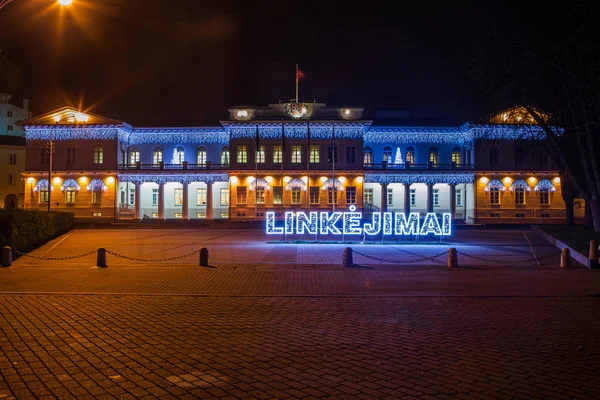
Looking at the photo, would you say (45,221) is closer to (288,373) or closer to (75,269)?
(75,269)

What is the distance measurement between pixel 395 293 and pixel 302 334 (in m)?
5.03

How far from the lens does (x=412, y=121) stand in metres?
57.4

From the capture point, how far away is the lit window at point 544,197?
5266 centimetres

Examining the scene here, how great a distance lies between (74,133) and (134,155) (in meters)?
6.67

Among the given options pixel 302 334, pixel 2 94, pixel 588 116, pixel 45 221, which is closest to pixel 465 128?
Result: pixel 588 116

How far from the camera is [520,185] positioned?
52844 mm

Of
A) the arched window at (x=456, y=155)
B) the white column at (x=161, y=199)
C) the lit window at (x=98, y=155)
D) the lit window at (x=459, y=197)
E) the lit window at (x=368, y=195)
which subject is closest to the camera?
the white column at (x=161, y=199)

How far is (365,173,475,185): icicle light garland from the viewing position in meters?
53.0

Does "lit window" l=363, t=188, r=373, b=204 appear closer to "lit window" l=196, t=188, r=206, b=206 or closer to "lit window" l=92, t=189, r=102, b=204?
"lit window" l=196, t=188, r=206, b=206

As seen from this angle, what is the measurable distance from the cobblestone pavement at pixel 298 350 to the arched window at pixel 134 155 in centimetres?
4764

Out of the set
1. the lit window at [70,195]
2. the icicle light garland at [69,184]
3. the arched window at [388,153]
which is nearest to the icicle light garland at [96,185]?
the icicle light garland at [69,184]

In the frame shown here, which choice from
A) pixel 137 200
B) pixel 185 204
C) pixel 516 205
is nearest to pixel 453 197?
pixel 516 205

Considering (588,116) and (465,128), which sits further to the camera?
(465,128)

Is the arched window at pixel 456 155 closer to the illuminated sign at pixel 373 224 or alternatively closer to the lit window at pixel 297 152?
the lit window at pixel 297 152
